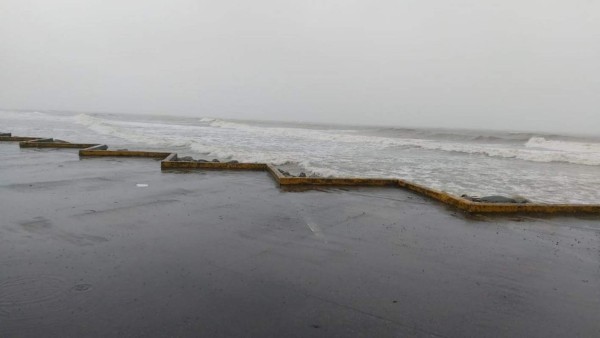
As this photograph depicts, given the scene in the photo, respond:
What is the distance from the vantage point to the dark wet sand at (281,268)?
3.05 meters

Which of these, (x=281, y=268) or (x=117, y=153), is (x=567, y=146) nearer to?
(x=117, y=153)

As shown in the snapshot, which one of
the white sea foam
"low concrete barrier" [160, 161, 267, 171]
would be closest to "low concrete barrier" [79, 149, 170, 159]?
"low concrete barrier" [160, 161, 267, 171]

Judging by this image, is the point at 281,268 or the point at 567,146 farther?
the point at 567,146

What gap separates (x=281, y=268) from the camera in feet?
13.4

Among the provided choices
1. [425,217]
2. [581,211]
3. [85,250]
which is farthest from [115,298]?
[581,211]

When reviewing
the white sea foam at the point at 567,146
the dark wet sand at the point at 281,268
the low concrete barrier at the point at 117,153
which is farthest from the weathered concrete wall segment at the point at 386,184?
the white sea foam at the point at 567,146

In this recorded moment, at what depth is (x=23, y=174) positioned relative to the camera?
9.14 m

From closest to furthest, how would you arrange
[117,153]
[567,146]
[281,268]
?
[281,268] → [117,153] → [567,146]

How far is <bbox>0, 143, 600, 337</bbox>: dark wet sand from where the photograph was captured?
3.05 m

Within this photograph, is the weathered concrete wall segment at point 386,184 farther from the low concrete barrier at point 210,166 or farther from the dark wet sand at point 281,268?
the dark wet sand at point 281,268

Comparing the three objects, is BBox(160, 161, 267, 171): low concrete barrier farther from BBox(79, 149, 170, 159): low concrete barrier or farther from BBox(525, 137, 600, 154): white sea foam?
BBox(525, 137, 600, 154): white sea foam

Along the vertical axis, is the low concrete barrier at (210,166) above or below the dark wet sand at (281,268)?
above

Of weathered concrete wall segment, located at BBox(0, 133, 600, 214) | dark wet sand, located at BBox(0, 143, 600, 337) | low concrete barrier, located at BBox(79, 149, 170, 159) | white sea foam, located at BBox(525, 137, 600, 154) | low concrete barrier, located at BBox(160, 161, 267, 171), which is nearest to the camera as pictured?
dark wet sand, located at BBox(0, 143, 600, 337)

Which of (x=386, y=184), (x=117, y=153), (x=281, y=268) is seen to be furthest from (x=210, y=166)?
(x=281, y=268)
